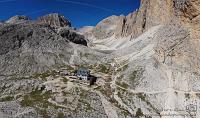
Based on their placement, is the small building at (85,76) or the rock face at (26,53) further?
the rock face at (26,53)

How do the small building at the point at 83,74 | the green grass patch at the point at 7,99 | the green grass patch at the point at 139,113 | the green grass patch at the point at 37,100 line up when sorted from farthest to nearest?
the small building at the point at 83,74 < the green grass patch at the point at 7,99 < the green grass patch at the point at 139,113 < the green grass patch at the point at 37,100

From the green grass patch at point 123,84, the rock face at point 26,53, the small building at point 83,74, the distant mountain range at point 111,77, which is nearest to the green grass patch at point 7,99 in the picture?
the distant mountain range at point 111,77

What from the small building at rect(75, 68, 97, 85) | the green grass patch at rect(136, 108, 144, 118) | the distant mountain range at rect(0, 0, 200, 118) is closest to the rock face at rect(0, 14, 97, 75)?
the distant mountain range at rect(0, 0, 200, 118)

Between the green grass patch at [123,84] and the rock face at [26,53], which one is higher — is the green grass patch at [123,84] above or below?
below

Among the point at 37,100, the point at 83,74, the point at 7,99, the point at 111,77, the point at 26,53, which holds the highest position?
the point at 26,53

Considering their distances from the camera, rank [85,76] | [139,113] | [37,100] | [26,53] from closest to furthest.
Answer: [139,113], [37,100], [85,76], [26,53]

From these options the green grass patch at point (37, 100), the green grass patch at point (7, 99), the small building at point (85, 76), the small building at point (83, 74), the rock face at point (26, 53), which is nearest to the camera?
the green grass patch at point (37, 100)

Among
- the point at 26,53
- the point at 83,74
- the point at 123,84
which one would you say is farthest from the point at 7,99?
the point at 123,84

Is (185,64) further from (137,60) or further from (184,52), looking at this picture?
(137,60)

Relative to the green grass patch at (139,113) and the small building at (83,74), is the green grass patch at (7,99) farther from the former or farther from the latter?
the green grass patch at (139,113)

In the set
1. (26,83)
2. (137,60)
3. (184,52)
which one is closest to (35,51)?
(26,83)

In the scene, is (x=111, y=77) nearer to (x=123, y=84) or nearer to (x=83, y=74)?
(x=123, y=84)

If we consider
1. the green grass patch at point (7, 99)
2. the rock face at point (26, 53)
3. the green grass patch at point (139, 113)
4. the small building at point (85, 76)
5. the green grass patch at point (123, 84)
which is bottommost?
the green grass patch at point (139, 113)

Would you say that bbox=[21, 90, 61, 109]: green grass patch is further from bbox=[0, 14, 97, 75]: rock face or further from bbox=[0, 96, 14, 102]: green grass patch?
bbox=[0, 14, 97, 75]: rock face
